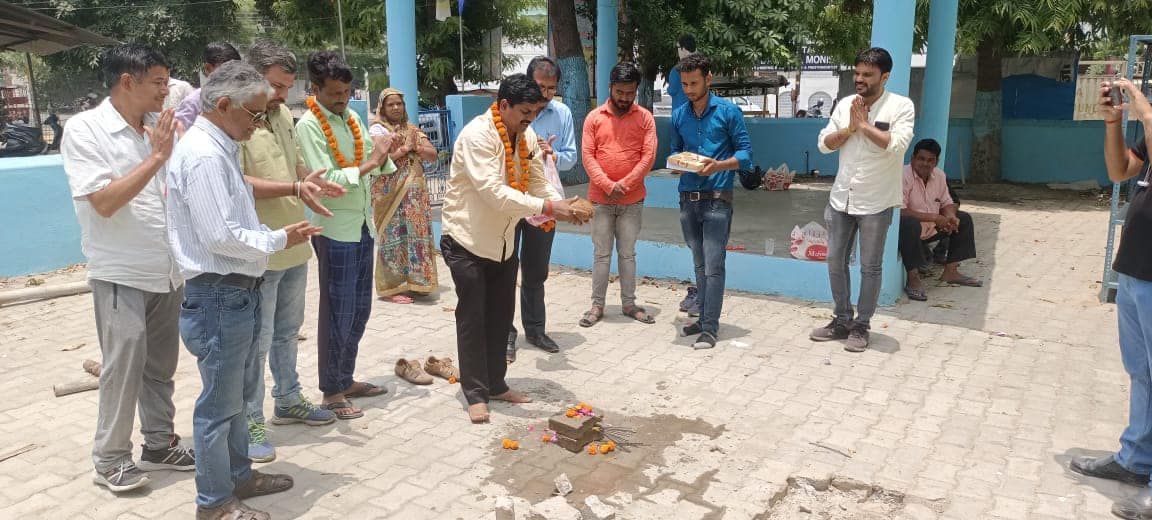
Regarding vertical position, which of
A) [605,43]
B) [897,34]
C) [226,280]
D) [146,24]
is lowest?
[226,280]

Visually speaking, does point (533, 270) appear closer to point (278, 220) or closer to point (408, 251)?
point (408, 251)

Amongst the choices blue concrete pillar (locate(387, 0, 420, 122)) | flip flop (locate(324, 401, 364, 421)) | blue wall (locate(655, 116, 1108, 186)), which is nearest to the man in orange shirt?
flip flop (locate(324, 401, 364, 421))

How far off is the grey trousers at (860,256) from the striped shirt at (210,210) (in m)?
3.80

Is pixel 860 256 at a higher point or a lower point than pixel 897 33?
lower

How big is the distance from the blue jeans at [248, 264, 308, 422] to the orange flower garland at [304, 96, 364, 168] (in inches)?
24.1

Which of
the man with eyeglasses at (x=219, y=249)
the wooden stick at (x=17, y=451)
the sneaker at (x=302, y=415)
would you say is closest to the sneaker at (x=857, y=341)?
the sneaker at (x=302, y=415)

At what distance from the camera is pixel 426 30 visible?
60.1 ft

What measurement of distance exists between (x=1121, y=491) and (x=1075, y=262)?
5.27 metres

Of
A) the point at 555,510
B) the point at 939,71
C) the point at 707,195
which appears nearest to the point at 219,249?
the point at 555,510

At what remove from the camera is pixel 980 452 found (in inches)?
160

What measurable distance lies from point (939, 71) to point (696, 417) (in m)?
4.79

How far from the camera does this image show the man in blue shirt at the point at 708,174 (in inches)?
215

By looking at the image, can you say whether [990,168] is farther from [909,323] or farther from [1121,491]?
[1121,491]

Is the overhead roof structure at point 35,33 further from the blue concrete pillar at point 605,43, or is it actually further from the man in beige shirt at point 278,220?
the man in beige shirt at point 278,220
